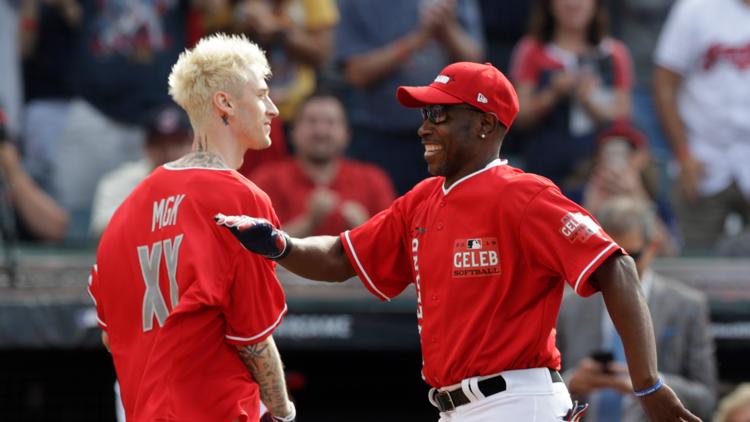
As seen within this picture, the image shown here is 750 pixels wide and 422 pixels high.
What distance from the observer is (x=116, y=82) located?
775 centimetres

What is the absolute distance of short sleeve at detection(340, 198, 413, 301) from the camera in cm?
427

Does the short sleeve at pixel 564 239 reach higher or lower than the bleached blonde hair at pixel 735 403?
higher

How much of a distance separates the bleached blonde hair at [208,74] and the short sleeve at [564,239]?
0.97 metres

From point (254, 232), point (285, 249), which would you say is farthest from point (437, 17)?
point (254, 232)

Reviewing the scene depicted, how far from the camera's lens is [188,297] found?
3.82m

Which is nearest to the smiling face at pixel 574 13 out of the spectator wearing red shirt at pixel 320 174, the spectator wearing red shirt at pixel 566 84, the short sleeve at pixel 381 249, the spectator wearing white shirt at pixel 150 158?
the spectator wearing red shirt at pixel 566 84

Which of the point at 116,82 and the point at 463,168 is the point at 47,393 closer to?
the point at 116,82

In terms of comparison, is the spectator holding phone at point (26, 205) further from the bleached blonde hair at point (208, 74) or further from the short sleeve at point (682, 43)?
the short sleeve at point (682, 43)

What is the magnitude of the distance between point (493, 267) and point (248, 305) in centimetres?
72

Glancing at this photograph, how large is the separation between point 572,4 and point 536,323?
3961 mm

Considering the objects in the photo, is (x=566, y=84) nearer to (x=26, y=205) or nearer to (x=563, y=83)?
(x=563, y=83)

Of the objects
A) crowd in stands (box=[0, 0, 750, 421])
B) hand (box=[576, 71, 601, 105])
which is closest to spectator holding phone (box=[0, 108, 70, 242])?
crowd in stands (box=[0, 0, 750, 421])

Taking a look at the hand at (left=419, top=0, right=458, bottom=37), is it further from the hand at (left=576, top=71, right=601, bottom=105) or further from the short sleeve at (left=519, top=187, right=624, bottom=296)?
the short sleeve at (left=519, top=187, right=624, bottom=296)

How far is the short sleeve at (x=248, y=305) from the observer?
12.7 ft
